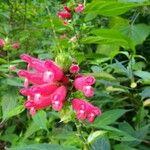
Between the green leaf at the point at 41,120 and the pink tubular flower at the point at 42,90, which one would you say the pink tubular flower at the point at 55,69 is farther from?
the green leaf at the point at 41,120

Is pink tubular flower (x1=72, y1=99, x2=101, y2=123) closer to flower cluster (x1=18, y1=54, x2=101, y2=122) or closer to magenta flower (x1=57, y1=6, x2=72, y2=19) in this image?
flower cluster (x1=18, y1=54, x2=101, y2=122)

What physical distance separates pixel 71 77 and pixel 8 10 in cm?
364

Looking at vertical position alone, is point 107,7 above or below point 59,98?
above

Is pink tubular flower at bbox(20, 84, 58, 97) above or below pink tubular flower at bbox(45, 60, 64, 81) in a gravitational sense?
below

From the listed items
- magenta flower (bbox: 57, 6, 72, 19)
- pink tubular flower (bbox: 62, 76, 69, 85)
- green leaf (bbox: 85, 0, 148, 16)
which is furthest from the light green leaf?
magenta flower (bbox: 57, 6, 72, 19)

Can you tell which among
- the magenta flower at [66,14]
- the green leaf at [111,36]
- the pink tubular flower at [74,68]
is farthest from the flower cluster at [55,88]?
the magenta flower at [66,14]

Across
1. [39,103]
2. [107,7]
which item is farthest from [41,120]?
[107,7]

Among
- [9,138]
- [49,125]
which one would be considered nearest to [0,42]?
[9,138]

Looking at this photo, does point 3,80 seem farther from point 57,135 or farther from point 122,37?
point 122,37

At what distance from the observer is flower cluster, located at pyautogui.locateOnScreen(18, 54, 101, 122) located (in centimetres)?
165

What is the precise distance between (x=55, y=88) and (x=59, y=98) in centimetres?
9

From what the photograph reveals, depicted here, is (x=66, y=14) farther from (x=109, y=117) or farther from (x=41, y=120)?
(x=109, y=117)

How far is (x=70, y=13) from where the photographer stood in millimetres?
3424

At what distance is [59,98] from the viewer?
1626mm
